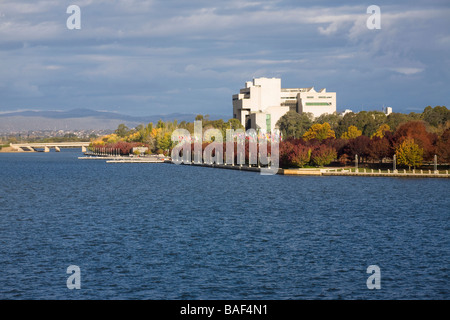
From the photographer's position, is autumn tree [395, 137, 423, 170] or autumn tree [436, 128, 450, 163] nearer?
autumn tree [436, 128, 450, 163]

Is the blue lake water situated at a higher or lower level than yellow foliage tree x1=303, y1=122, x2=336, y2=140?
lower

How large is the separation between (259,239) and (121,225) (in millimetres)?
12694

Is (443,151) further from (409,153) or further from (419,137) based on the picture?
(419,137)

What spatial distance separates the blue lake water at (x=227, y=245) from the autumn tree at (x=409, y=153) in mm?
26707

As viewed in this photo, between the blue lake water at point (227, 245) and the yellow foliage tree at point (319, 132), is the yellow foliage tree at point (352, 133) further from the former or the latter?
the blue lake water at point (227, 245)

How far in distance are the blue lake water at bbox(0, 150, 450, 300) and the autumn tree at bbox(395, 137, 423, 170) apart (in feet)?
87.6

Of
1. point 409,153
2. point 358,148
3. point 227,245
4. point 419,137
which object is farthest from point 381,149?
point 227,245

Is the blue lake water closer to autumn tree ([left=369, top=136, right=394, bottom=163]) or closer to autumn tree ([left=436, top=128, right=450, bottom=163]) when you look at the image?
autumn tree ([left=436, top=128, right=450, bottom=163])

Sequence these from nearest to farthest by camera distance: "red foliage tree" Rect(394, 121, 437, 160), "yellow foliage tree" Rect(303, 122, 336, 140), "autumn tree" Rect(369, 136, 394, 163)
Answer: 1. "red foliage tree" Rect(394, 121, 437, 160)
2. "autumn tree" Rect(369, 136, 394, 163)
3. "yellow foliage tree" Rect(303, 122, 336, 140)

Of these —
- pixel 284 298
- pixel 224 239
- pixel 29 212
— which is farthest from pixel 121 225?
pixel 284 298

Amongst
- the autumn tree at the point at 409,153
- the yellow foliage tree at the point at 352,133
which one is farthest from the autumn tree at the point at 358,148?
the yellow foliage tree at the point at 352,133

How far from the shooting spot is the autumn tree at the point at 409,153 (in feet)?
365

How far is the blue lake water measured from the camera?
32031mm

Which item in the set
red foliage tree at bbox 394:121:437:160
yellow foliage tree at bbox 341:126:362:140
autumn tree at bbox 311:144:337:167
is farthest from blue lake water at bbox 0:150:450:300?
yellow foliage tree at bbox 341:126:362:140
